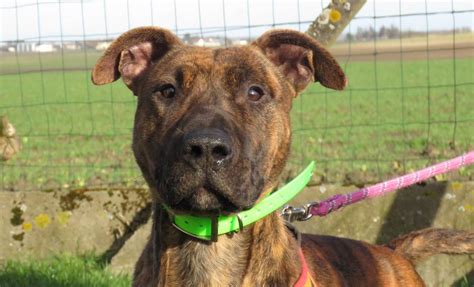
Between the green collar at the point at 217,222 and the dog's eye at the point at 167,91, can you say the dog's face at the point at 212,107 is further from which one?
the green collar at the point at 217,222

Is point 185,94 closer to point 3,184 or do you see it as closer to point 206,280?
point 206,280

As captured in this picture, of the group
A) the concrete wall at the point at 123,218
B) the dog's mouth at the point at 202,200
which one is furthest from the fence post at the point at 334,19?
the dog's mouth at the point at 202,200

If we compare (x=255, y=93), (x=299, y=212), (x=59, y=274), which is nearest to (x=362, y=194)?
(x=299, y=212)

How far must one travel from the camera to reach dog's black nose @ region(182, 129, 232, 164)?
11.8 feet

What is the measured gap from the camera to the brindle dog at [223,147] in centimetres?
372

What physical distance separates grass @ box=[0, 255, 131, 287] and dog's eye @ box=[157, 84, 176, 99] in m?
2.58

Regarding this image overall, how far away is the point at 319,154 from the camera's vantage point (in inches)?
458

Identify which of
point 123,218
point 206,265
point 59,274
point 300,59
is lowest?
point 59,274

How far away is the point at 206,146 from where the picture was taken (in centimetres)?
358

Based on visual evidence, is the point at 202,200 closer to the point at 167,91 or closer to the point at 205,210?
the point at 205,210

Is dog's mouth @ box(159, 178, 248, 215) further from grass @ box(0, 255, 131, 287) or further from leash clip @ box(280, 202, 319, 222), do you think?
grass @ box(0, 255, 131, 287)

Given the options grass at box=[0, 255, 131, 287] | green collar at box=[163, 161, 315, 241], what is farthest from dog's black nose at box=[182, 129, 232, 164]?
grass at box=[0, 255, 131, 287]

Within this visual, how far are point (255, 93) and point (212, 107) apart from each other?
40 centimetres

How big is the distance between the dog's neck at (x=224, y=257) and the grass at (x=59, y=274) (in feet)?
8.05
